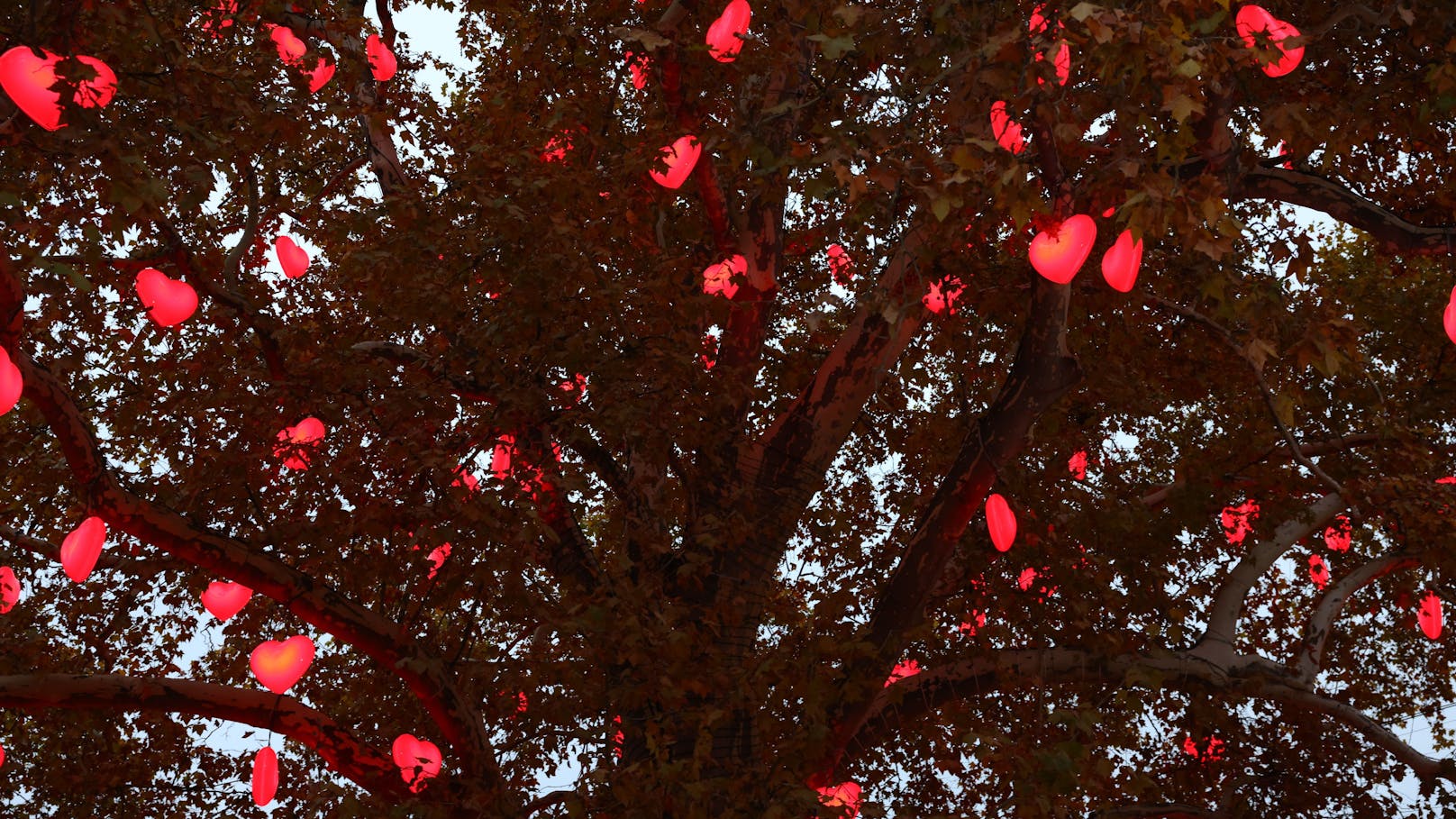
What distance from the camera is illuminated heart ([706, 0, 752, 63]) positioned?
16.6ft

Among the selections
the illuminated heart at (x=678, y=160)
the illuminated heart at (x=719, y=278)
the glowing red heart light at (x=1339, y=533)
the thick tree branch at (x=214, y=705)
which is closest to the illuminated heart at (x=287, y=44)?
the illuminated heart at (x=678, y=160)

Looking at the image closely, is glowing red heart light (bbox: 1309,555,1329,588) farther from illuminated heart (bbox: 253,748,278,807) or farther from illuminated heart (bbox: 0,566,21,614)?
illuminated heart (bbox: 0,566,21,614)

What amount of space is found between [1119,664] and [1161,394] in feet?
13.1

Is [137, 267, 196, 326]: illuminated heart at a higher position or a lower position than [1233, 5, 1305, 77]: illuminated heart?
higher

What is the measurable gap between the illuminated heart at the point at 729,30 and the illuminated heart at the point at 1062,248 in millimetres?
1656

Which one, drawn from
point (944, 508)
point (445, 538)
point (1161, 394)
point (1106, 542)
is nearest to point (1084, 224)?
point (944, 508)

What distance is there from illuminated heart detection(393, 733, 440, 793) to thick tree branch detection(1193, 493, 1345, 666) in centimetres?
387

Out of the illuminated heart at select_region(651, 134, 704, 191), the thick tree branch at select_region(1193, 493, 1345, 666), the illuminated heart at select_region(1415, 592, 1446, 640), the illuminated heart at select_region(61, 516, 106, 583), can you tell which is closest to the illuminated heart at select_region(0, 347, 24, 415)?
the illuminated heart at select_region(61, 516, 106, 583)

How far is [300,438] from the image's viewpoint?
6.15m

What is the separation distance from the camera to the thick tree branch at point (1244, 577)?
638 cm

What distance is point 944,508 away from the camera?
234 inches

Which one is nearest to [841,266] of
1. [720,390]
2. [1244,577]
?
[720,390]

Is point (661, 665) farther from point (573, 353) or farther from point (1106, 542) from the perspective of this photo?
point (1106, 542)

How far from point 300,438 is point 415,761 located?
5.67 feet
